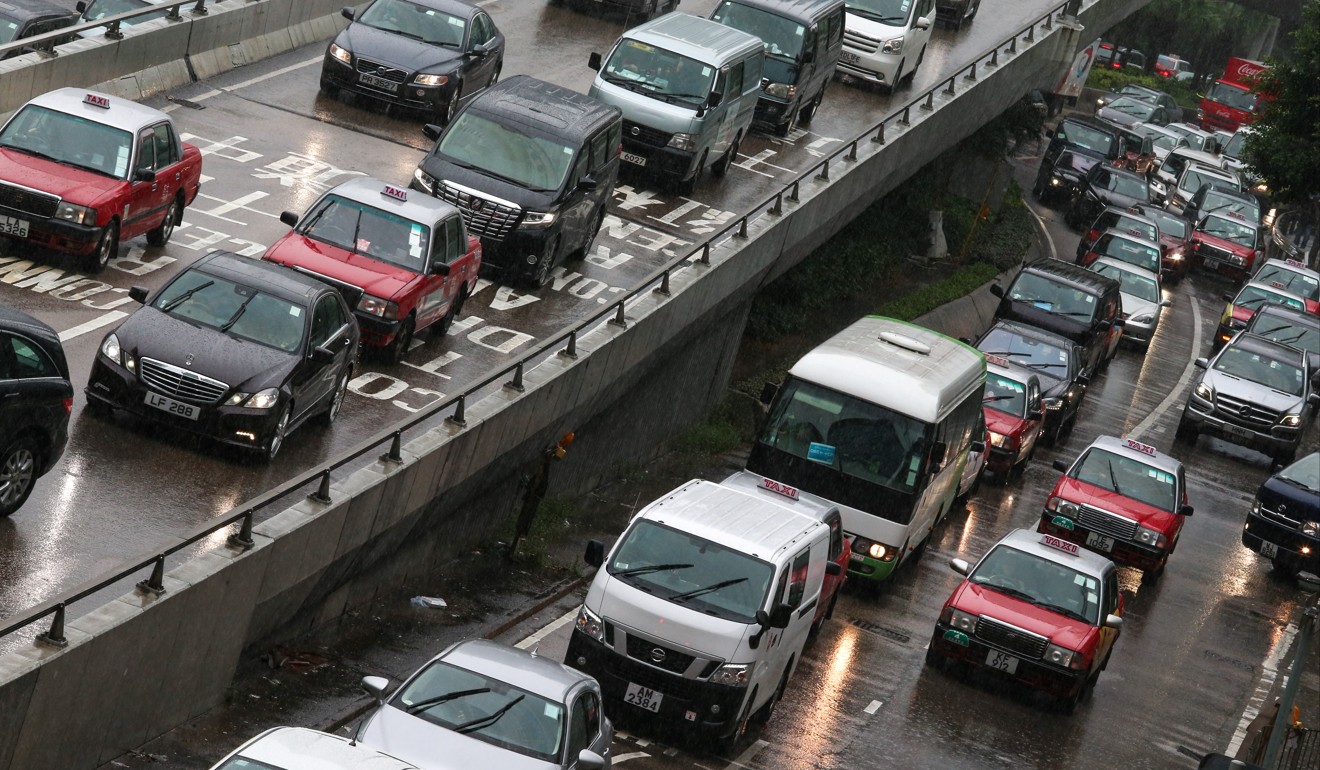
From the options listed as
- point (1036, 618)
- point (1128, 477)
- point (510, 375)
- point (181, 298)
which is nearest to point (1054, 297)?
point (1128, 477)

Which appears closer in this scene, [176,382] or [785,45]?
[176,382]

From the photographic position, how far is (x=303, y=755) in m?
11.3

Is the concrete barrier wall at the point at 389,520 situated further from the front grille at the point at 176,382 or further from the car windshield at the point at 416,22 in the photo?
the car windshield at the point at 416,22

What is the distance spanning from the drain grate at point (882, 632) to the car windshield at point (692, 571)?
5425 mm

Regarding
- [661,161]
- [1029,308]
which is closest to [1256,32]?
[1029,308]

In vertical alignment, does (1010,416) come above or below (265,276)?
below

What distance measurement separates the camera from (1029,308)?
37688 mm

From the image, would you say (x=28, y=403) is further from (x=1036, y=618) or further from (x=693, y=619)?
(x=1036, y=618)

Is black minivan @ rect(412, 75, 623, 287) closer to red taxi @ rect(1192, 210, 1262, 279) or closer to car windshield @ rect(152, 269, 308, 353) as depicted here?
car windshield @ rect(152, 269, 308, 353)

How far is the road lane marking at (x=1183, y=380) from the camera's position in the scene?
36.7 meters

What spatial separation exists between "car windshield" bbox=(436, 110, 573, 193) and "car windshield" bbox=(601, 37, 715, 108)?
460 cm

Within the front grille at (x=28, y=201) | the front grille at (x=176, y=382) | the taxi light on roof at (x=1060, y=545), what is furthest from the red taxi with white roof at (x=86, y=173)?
the taxi light on roof at (x=1060, y=545)

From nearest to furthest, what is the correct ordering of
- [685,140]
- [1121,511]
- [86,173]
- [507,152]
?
[86,173], [507,152], [1121,511], [685,140]

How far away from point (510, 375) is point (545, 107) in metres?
5.48
